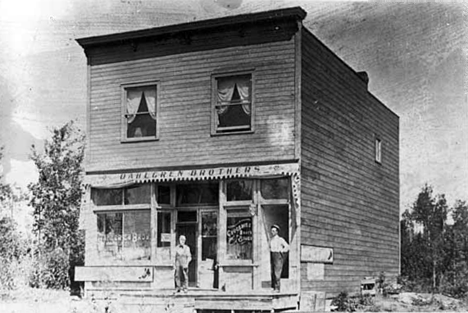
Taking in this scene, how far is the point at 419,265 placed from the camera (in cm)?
3131

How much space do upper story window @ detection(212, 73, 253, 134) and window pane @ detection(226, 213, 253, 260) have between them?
2.43m

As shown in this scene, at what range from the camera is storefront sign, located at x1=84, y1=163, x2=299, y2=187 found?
18578mm

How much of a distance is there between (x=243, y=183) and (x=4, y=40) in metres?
7.23

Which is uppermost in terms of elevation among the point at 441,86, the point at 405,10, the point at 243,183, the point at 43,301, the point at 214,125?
the point at 405,10

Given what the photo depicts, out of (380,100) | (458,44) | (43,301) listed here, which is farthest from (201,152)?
(380,100)

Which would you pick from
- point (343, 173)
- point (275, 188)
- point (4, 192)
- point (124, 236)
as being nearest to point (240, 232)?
point (275, 188)

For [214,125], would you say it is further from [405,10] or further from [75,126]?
[75,126]

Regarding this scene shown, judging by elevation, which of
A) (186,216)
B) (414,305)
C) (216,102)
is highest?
(216,102)

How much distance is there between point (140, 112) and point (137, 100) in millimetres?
373

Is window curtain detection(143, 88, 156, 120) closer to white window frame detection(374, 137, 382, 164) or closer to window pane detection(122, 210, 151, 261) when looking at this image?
window pane detection(122, 210, 151, 261)

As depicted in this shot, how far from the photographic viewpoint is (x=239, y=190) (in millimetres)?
19250

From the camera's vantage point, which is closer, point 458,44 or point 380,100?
point 458,44

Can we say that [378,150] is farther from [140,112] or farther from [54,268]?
[54,268]

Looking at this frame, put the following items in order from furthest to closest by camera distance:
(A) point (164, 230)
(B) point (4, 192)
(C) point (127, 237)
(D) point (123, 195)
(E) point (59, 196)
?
1. (E) point (59, 196)
2. (B) point (4, 192)
3. (D) point (123, 195)
4. (C) point (127, 237)
5. (A) point (164, 230)
